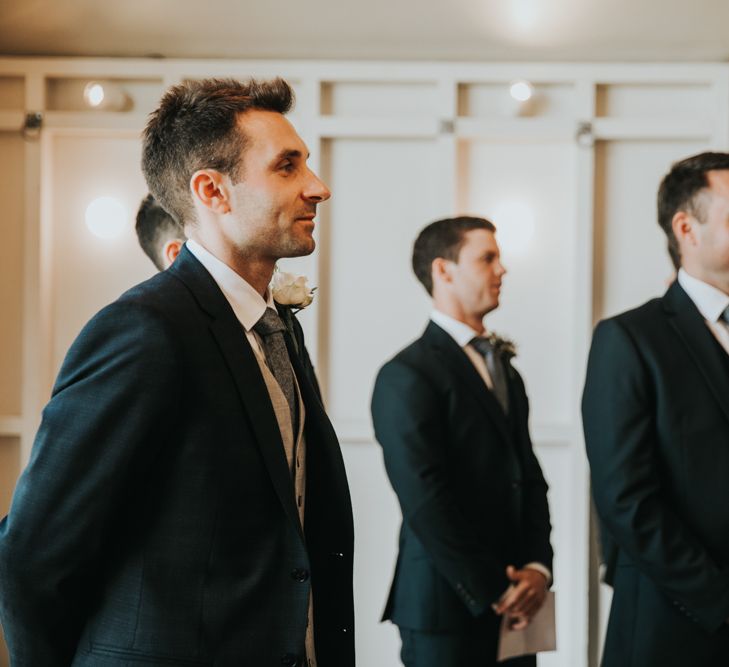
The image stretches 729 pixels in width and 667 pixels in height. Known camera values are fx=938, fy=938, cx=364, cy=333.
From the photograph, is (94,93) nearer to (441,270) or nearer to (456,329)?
(441,270)

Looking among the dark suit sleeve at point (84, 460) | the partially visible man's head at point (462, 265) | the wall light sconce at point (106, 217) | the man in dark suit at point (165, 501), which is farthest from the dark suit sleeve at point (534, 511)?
the wall light sconce at point (106, 217)

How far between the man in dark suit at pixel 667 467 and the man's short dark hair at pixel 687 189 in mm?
Answer: 107

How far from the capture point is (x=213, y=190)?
1.62 m

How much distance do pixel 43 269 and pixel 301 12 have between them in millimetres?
1587

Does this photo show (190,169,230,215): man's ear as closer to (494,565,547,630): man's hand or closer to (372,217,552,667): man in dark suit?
(372,217,552,667): man in dark suit

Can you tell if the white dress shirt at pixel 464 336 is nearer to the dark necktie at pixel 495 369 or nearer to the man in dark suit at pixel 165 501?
the dark necktie at pixel 495 369

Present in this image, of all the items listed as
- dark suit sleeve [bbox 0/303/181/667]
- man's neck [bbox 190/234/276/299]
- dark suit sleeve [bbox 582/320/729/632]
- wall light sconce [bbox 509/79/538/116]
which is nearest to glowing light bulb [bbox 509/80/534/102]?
wall light sconce [bbox 509/79/538/116]

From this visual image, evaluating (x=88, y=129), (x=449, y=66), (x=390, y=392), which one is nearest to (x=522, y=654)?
(x=390, y=392)

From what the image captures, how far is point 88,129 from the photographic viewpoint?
416 centimetres

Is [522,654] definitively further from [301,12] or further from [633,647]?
[301,12]

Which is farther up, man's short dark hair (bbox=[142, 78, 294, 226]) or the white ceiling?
the white ceiling

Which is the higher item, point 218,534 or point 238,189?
point 238,189

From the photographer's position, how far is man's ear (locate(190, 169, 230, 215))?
5.29 ft

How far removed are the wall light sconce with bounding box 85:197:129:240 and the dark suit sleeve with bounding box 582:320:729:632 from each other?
2.54 m
